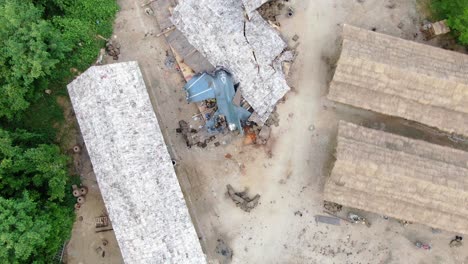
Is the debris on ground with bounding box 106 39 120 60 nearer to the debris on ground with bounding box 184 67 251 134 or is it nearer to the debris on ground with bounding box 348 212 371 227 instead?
the debris on ground with bounding box 184 67 251 134

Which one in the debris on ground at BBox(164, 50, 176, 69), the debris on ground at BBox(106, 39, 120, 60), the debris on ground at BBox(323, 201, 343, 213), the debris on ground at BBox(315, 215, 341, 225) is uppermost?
the debris on ground at BBox(106, 39, 120, 60)

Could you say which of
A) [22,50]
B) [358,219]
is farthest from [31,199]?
[358,219]

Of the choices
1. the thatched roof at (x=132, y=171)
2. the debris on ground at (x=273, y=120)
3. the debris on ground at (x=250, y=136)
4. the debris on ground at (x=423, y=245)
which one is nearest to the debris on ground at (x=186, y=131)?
the thatched roof at (x=132, y=171)

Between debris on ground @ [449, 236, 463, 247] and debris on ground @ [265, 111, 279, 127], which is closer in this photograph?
debris on ground @ [449, 236, 463, 247]

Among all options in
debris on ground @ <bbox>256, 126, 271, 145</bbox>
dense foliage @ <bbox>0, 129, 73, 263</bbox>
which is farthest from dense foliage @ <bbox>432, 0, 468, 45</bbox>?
dense foliage @ <bbox>0, 129, 73, 263</bbox>

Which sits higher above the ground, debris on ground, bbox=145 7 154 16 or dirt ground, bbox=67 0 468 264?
debris on ground, bbox=145 7 154 16

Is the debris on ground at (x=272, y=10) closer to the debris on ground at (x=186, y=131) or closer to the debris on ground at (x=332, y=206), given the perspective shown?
the debris on ground at (x=186, y=131)

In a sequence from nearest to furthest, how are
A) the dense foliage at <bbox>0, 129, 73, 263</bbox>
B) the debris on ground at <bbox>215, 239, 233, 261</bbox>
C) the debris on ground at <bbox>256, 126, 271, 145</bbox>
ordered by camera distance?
the dense foliage at <bbox>0, 129, 73, 263</bbox> < the debris on ground at <bbox>215, 239, 233, 261</bbox> < the debris on ground at <bbox>256, 126, 271, 145</bbox>
